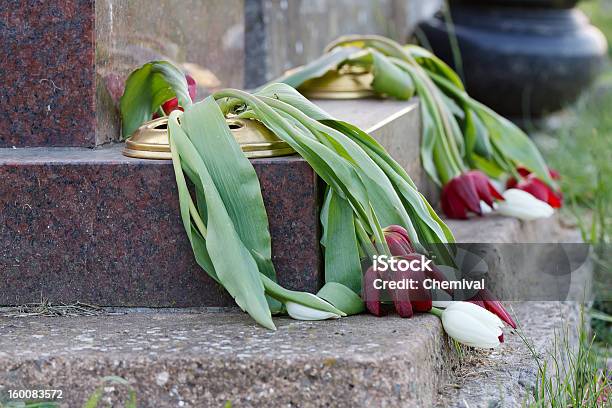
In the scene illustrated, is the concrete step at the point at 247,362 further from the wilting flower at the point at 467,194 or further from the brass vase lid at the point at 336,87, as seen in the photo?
the brass vase lid at the point at 336,87

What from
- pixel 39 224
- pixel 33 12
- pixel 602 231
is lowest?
pixel 602 231

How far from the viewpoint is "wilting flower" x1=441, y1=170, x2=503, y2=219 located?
7.79 feet

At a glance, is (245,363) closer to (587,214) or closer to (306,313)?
(306,313)

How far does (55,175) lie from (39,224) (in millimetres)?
86

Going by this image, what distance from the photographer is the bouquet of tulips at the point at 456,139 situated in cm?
241

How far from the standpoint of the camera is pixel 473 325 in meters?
1.55

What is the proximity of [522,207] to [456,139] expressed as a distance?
32 centimetres

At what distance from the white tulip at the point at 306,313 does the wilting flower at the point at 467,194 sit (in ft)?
2.93

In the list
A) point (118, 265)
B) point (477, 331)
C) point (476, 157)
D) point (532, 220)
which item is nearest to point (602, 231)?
point (532, 220)

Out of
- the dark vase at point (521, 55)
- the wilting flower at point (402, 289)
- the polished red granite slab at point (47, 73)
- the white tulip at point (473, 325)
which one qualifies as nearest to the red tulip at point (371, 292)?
the wilting flower at point (402, 289)

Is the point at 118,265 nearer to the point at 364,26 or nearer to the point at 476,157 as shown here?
the point at 476,157

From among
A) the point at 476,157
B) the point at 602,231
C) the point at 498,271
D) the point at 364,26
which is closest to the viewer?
the point at 498,271

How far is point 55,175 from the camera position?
5.48 ft

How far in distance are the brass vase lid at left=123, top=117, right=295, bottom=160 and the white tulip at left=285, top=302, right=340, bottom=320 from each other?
267 millimetres
